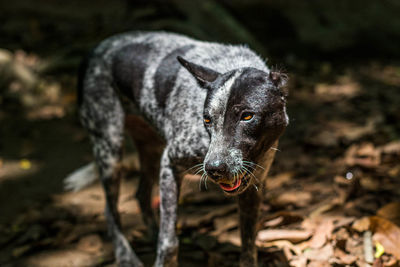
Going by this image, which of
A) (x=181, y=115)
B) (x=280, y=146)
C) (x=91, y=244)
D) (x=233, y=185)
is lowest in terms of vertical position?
(x=91, y=244)

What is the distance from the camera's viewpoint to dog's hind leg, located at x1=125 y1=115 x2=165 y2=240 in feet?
14.9

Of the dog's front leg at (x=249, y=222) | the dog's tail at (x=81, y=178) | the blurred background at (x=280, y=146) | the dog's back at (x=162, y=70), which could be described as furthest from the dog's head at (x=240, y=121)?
the dog's tail at (x=81, y=178)

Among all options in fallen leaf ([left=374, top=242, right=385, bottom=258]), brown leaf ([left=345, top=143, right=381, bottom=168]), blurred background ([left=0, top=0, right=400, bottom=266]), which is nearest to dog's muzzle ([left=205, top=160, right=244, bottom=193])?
blurred background ([left=0, top=0, right=400, bottom=266])

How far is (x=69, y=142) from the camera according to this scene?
22.4ft

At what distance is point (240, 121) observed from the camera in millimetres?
2838

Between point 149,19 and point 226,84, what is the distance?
5710 millimetres

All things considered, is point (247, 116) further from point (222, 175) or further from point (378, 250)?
point (378, 250)

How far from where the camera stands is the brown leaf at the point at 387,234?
3.53 metres

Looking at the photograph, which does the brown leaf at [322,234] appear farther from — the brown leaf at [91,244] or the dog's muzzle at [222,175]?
the brown leaf at [91,244]

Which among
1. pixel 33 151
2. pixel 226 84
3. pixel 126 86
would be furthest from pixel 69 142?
pixel 226 84

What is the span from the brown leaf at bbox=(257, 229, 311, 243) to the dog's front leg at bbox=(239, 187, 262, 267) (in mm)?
469

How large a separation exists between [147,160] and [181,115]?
1.32 metres

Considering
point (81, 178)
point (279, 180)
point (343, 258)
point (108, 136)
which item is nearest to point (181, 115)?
point (108, 136)

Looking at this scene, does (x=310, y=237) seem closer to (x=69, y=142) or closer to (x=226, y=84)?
(x=226, y=84)
